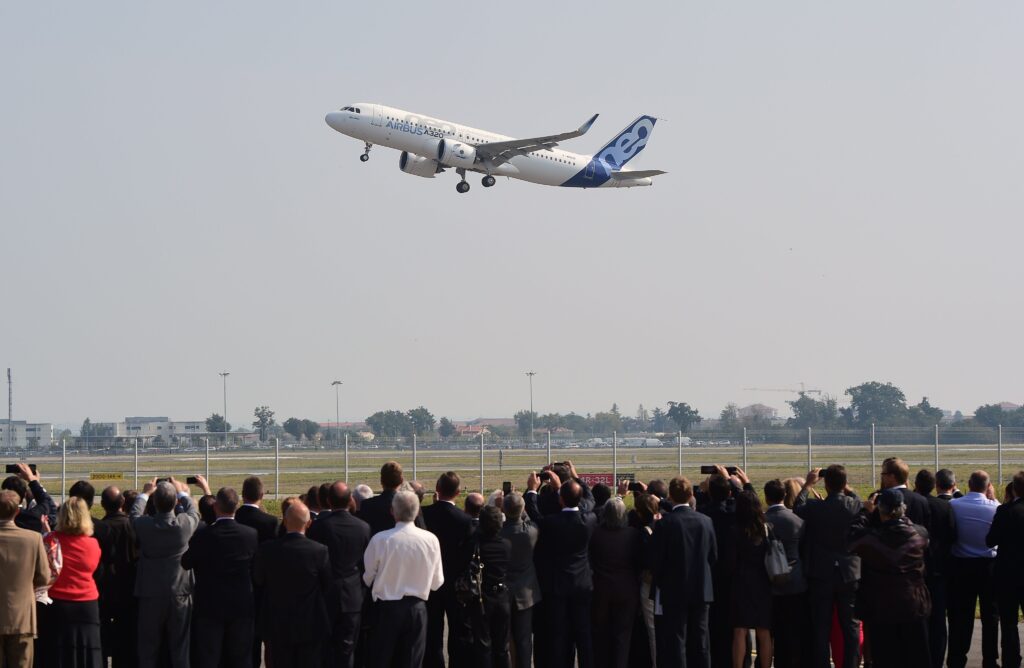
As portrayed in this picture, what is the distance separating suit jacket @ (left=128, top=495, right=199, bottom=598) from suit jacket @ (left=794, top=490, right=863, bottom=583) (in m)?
5.74

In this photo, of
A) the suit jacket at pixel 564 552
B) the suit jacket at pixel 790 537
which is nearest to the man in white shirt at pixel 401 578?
the suit jacket at pixel 564 552

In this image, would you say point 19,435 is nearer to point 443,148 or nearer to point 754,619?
point 443,148

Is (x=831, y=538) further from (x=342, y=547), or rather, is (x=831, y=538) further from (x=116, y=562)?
(x=116, y=562)

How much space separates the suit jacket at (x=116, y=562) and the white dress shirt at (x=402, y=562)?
2347 mm

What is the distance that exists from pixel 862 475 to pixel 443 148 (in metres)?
21.2

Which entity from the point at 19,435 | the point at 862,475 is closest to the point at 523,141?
the point at 862,475

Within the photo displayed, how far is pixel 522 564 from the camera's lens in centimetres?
1183

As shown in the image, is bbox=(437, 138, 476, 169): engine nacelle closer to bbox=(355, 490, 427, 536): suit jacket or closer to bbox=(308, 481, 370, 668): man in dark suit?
bbox=(355, 490, 427, 536): suit jacket

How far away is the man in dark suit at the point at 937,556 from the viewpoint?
12.9 meters

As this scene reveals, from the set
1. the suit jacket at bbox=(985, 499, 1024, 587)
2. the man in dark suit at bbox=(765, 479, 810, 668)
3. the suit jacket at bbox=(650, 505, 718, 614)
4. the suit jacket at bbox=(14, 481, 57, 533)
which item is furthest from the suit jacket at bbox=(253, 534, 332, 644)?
the suit jacket at bbox=(985, 499, 1024, 587)

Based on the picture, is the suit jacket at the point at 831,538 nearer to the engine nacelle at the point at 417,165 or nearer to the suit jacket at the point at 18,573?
the suit jacket at the point at 18,573

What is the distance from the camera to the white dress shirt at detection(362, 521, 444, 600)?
10750mm

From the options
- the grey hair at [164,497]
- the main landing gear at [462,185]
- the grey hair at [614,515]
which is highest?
the main landing gear at [462,185]

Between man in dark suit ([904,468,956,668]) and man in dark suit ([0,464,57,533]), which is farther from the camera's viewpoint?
man in dark suit ([904,468,956,668])
